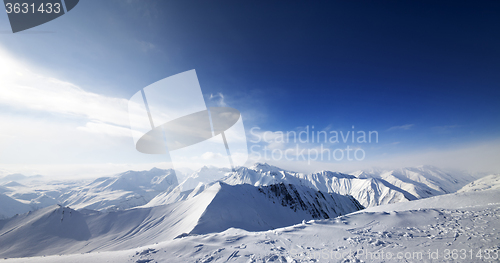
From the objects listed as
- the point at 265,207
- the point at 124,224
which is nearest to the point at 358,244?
the point at 265,207

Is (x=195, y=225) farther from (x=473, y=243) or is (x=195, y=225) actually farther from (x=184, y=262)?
(x=473, y=243)

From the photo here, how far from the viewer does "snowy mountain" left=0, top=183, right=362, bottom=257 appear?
→ 4231 centimetres

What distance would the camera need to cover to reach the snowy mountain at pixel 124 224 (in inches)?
1666

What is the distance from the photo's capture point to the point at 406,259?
6.40 metres

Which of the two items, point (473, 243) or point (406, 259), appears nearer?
point (406, 259)

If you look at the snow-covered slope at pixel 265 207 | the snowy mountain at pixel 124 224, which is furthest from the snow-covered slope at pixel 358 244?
the snowy mountain at pixel 124 224

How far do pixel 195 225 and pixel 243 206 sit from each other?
19.4 metres

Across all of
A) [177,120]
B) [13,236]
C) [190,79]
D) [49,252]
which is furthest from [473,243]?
[13,236]

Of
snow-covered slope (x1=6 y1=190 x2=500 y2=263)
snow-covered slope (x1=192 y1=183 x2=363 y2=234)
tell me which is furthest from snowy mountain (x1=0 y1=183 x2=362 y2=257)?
snow-covered slope (x1=6 y1=190 x2=500 y2=263)

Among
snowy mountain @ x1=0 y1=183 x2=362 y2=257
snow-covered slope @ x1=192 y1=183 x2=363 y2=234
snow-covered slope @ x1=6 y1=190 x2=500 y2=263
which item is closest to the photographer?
snow-covered slope @ x1=6 y1=190 x2=500 y2=263

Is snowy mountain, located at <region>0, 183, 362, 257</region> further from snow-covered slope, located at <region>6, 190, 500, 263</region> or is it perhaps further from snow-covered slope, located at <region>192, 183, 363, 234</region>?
snow-covered slope, located at <region>6, 190, 500, 263</region>

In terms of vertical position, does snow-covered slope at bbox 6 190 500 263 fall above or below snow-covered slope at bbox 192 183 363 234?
above

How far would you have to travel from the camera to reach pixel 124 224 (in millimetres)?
53062

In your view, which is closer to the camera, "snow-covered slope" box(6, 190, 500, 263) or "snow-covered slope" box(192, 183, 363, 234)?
"snow-covered slope" box(6, 190, 500, 263)
